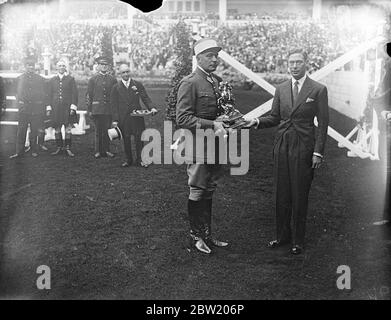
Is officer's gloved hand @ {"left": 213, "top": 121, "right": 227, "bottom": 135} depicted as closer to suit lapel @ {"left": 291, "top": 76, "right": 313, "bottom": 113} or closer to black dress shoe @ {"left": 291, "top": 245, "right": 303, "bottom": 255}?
suit lapel @ {"left": 291, "top": 76, "right": 313, "bottom": 113}

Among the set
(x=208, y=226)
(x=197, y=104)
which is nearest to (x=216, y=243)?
(x=208, y=226)

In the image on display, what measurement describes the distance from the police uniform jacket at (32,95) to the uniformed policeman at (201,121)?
3.16 m

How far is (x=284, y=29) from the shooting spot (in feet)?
16.4

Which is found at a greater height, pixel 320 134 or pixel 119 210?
pixel 320 134

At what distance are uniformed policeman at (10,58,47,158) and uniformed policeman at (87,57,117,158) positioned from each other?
0.65m

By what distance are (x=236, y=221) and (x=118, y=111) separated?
248 centimetres

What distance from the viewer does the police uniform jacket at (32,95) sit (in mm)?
6637

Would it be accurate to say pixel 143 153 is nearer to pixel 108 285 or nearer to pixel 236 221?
pixel 236 221

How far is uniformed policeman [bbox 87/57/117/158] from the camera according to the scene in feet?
20.7

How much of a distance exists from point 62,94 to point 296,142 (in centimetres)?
384

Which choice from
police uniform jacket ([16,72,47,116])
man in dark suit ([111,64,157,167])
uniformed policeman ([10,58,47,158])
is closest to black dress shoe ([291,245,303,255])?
man in dark suit ([111,64,157,167])

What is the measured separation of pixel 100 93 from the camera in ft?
21.3
